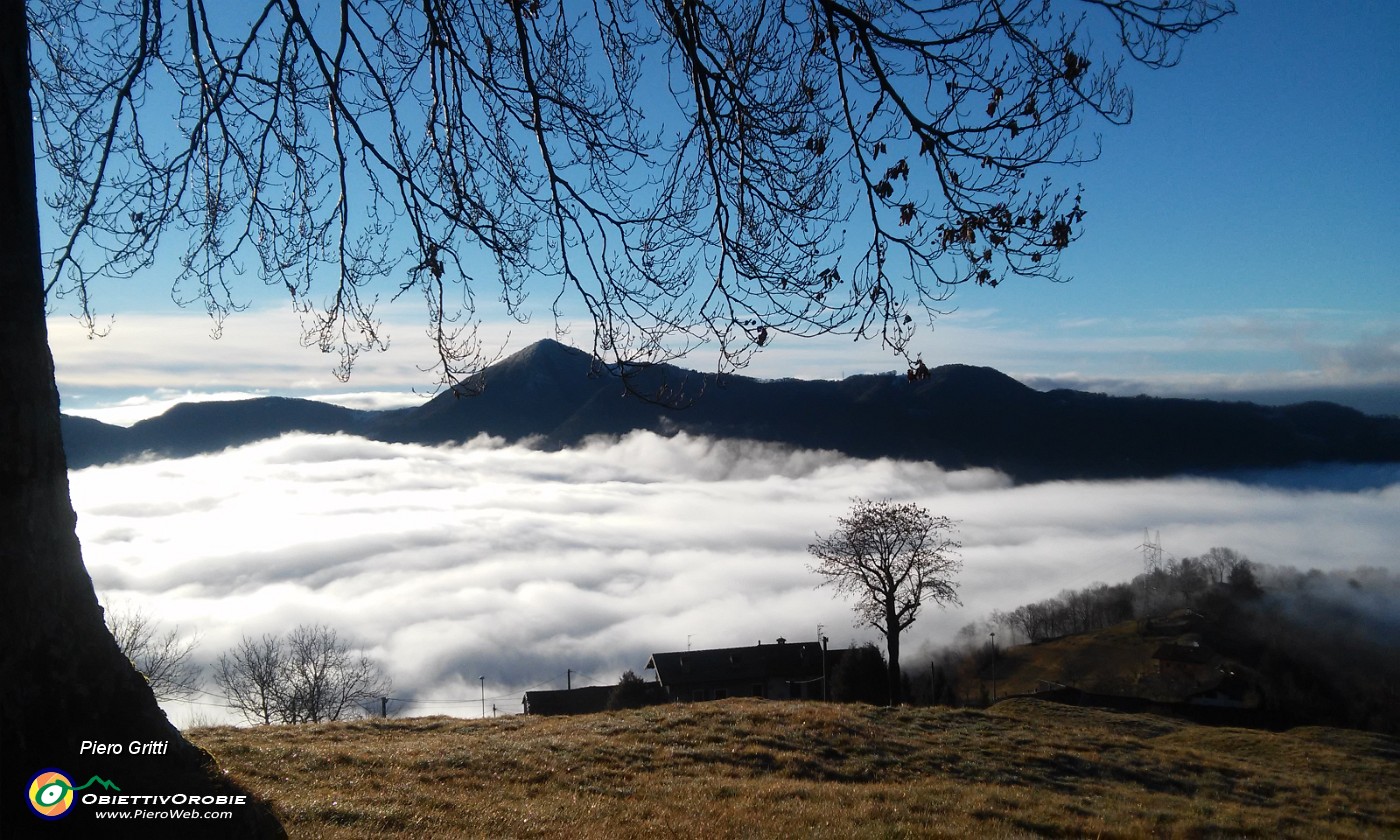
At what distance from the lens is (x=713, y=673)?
165 ft

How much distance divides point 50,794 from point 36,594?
986 millimetres

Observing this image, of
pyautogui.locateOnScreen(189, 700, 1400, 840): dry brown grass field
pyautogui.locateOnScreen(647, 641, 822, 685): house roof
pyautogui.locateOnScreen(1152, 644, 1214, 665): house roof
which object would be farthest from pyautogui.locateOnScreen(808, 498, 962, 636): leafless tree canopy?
pyautogui.locateOnScreen(1152, 644, 1214, 665): house roof

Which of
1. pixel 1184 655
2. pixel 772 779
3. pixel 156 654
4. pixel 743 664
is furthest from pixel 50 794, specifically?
pixel 1184 655

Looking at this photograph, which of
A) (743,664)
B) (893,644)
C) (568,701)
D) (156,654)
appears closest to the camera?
(893,644)

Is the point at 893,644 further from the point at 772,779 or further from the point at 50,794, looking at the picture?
the point at 50,794

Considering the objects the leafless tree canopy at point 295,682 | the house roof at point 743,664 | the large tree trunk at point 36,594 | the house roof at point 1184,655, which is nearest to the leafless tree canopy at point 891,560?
the house roof at point 743,664

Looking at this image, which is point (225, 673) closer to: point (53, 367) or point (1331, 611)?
point (53, 367)

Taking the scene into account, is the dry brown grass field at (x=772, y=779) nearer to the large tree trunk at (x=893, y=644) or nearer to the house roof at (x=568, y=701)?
the large tree trunk at (x=893, y=644)

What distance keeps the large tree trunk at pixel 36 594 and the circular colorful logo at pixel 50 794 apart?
0.10 feet

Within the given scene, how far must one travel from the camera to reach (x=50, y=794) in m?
4.15

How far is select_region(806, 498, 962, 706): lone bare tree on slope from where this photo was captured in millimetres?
31000

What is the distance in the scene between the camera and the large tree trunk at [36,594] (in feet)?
13.3

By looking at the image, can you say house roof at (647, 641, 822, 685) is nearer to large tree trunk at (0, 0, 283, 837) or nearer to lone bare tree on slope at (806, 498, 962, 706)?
lone bare tree on slope at (806, 498, 962, 706)

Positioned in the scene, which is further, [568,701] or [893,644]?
[568,701]
